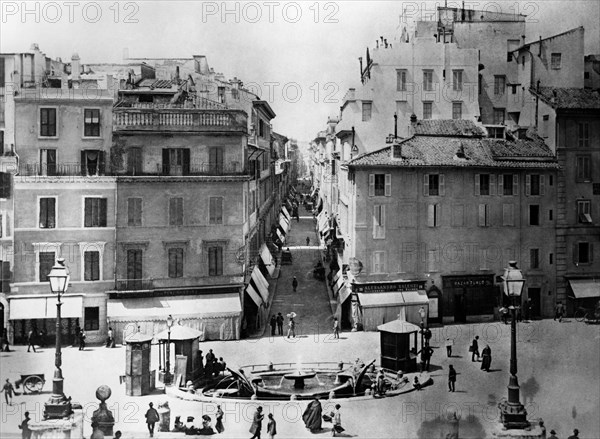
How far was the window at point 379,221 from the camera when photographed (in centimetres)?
1303

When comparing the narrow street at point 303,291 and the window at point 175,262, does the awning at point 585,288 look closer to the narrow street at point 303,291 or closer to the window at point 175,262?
the narrow street at point 303,291

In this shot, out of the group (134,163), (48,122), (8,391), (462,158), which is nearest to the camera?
(8,391)

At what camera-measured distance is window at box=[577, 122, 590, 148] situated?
42.9ft

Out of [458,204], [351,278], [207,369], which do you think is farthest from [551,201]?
[207,369]

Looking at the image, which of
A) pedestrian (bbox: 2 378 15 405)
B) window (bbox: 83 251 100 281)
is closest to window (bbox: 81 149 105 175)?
window (bbox: 83 251 100 281)

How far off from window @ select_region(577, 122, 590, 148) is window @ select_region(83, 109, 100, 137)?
8.74 meters

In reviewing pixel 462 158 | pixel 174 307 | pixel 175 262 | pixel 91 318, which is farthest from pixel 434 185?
pixel 91 318

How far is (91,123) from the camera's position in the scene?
11938 millimetres

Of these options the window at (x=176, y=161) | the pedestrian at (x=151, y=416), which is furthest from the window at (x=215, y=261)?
the pedestrian at (x=151, y=416)

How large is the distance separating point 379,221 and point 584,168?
3936mm

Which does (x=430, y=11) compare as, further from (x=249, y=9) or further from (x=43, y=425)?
(x=43, y=425)

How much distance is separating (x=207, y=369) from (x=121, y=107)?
479 cm

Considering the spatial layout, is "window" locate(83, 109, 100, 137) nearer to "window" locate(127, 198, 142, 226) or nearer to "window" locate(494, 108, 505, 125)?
"window" locate(127, 198, 142, 226)

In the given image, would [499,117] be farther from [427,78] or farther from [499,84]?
[427,78]
